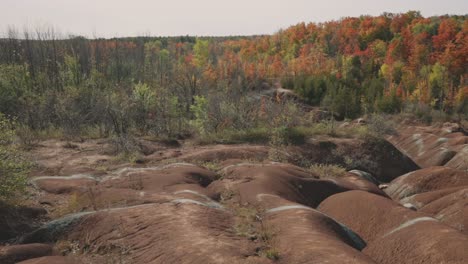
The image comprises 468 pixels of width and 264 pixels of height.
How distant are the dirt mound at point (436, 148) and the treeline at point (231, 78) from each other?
1467cm

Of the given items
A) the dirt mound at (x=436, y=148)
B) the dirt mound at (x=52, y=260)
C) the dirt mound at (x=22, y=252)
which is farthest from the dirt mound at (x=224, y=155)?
the dirt mound at (x=436, y=148)

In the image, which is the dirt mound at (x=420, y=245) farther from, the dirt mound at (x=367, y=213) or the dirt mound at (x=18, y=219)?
the dirt mound at (x=18, y=219)

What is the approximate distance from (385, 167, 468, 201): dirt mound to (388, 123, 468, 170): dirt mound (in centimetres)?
1031

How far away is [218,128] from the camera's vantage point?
94.1ft

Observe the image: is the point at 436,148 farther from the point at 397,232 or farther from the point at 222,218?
the point at 222,218

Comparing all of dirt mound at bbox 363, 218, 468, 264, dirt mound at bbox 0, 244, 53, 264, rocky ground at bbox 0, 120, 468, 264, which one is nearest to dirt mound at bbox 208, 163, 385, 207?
rocky ground at bbox 0, 120, 468, 264

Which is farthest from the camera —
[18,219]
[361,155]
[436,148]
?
[436,148]

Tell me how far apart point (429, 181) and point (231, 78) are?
6620 cm

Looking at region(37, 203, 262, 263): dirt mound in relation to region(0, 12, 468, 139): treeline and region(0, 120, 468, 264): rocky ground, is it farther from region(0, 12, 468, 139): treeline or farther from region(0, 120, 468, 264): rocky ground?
region(0, 12, 468, 139): treeline

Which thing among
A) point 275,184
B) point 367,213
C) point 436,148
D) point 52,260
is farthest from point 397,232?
point 436,148

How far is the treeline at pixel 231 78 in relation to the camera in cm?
3100

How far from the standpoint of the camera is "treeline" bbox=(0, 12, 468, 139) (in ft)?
102

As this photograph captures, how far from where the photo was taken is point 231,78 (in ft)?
270

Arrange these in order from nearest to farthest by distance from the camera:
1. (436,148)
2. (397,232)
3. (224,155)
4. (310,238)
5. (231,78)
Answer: (310,238), (397,232), (224,155), (436,148), (231,78)
